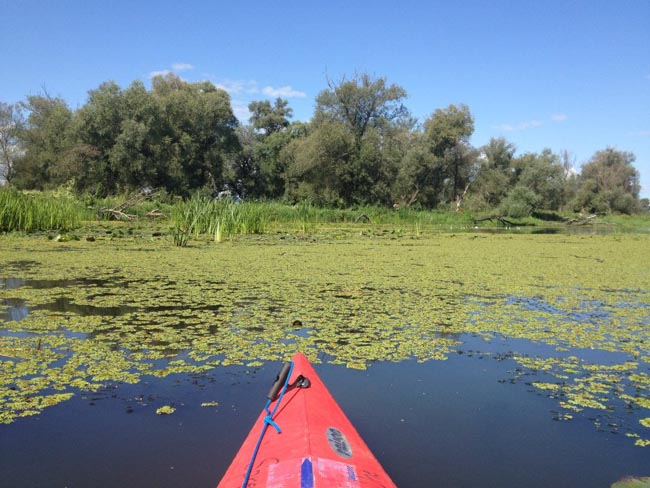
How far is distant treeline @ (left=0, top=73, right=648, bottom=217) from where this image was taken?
22.2 meters

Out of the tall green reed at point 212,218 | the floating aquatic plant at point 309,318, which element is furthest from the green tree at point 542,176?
the floating aquatic plant at point 309,318

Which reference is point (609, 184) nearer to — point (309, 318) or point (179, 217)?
point (179, 217)

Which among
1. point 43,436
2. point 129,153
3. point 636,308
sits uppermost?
point 129,153

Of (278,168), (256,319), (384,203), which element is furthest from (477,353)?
(278,168)

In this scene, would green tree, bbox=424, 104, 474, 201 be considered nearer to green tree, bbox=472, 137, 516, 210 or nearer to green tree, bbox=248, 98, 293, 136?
green tree, bbox=472, 137, 516, 210

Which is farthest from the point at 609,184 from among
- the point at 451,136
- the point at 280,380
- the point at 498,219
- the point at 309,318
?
the point at 280,380

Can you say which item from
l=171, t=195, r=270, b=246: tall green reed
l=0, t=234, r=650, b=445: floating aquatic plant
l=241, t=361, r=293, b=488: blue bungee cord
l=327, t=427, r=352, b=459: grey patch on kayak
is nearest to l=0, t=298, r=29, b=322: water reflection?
l=0, t=234, r=650, b=445: floating aquatic plant

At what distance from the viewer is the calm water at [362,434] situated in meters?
1.68

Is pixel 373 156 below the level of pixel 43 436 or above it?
above

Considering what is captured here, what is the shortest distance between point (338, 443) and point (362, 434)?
0.47 metres

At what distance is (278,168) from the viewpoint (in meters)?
34.0

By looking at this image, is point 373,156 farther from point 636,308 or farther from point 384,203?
point 636,308

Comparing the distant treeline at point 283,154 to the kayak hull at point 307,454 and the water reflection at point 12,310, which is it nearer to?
the water reflection at point 12,310

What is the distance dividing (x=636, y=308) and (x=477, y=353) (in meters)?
2.04
